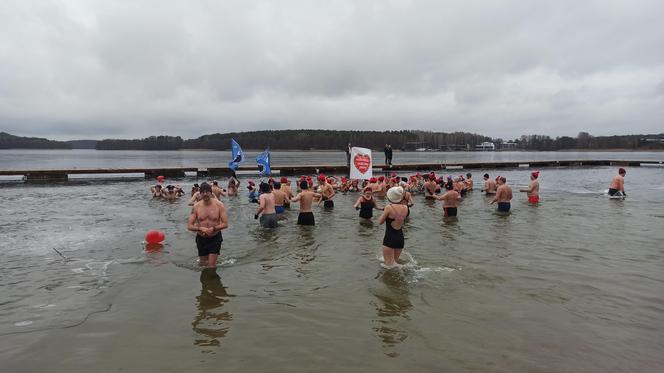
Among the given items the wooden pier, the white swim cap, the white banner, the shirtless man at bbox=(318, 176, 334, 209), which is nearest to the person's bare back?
the shirtless man at bbox=(318, 176, 334, 209)

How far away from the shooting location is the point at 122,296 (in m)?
7.07

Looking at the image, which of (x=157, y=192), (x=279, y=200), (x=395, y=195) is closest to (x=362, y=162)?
(x=279, y=200)

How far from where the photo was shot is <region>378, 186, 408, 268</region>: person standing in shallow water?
772 centimetres

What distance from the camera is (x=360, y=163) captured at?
20.2 m

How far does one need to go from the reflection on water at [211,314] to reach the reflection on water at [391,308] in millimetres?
2168

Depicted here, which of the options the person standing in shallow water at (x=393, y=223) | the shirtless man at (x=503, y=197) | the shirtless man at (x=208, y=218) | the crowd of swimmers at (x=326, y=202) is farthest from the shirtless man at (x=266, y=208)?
the shirtless man at (x=503, y=197)

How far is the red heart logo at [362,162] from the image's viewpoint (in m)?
20.1

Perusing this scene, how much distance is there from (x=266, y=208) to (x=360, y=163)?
346 inches

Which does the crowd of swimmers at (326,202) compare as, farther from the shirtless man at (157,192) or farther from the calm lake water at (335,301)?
the calm lake water at (335,301)

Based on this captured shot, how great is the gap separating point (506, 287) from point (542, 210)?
11.1 metres

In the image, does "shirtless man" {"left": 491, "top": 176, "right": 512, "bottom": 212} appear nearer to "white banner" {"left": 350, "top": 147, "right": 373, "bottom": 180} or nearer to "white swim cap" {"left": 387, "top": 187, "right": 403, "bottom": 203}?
"white banner" {"left": 350, "top": 147, "right": 373, "bottom": 180}

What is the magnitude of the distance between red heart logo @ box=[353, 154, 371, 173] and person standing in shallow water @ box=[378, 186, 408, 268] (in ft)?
38.8

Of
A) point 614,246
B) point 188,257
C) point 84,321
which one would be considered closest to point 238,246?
point 188,257

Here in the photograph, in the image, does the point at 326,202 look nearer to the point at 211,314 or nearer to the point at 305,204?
the point at 305,204
